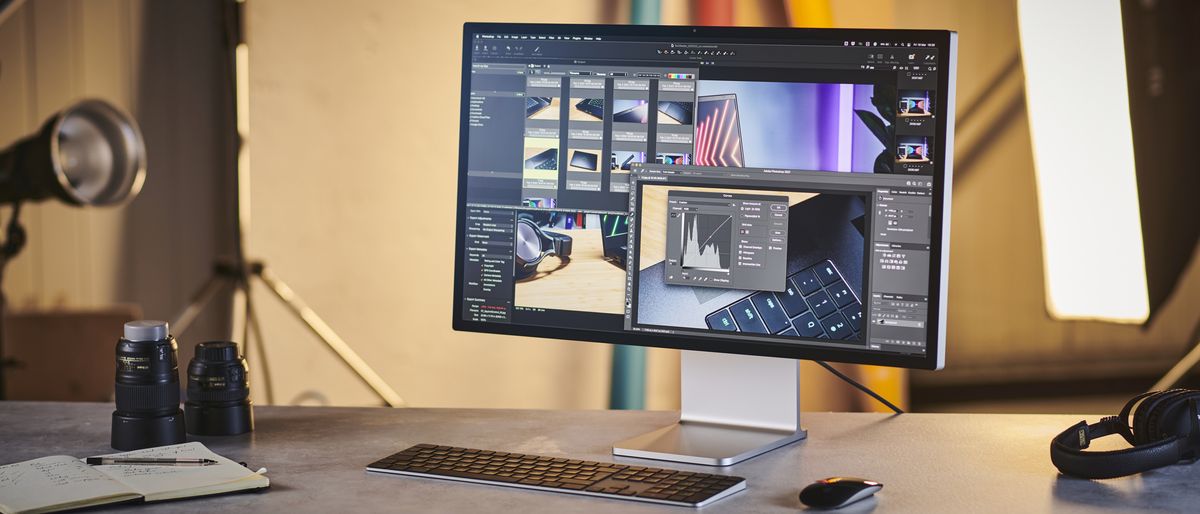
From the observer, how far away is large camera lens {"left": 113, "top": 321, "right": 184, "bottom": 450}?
130 centimetres

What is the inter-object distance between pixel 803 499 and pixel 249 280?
190 centimetres

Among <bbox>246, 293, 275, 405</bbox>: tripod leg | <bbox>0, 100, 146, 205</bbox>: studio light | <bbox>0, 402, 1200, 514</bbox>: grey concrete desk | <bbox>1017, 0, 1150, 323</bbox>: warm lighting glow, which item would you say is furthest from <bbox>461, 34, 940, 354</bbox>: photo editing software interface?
<bbox>1017, 0, 1150, 323</bbox>: warm lighting glow

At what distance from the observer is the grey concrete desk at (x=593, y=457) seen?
1103mm

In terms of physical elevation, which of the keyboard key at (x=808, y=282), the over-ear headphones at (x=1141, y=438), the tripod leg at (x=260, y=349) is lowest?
the tripod leg at (x=260, y=349)

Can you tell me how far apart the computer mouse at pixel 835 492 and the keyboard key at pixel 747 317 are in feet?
0.71

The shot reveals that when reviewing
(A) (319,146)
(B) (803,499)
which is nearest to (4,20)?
(A) (319,146)

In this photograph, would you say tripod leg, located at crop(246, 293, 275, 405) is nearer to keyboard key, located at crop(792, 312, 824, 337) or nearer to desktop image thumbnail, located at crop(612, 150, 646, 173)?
desktop image thumbnail, located at crop(612, 150, 646, 173)

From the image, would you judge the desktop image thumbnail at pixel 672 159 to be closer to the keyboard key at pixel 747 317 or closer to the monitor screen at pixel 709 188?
the monitor screen at pixel 709 188

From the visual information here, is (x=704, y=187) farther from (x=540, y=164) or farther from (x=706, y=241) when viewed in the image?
(x=540, y=164)

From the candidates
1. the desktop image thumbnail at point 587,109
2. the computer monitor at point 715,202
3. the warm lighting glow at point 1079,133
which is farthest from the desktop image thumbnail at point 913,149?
the warm lighting glow at point 1079,133

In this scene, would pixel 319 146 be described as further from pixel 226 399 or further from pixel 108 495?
pixel 108 495

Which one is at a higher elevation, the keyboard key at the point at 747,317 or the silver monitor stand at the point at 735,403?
the keyboard key at the point at 747,317

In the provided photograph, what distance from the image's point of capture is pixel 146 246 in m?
2.97

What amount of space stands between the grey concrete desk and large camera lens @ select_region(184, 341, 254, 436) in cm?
2
